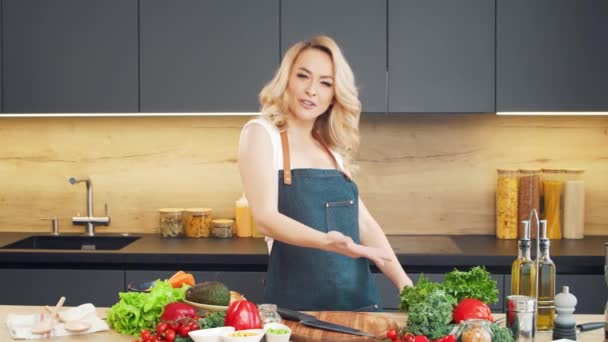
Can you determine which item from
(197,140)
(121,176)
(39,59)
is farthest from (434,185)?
(39,59)

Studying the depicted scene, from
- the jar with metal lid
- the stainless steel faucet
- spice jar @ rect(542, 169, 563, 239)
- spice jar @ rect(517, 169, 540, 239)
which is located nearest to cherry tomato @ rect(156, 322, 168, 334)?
the jar with metal lid

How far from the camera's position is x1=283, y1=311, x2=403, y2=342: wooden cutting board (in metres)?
2.09

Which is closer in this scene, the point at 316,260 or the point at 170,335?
the point at 170,335

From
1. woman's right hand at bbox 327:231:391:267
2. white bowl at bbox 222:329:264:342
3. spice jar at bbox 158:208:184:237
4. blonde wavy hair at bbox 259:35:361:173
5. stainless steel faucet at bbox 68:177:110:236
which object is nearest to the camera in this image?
white bowl at bbox 222:329:264:342

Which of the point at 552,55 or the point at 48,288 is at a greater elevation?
the point at 552,55

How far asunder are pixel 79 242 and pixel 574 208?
2.46 meters

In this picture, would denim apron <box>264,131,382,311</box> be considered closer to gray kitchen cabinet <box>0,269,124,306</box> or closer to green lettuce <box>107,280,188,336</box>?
green lettuce <box>107,280,188,336</box>

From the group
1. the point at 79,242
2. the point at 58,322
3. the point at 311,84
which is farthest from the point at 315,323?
the point at 79,242

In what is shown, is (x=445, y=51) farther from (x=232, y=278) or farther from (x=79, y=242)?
(x=79, y=242)

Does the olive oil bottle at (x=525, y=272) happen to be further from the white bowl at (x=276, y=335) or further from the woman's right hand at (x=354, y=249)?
the white bowl at (x=276, y=335)

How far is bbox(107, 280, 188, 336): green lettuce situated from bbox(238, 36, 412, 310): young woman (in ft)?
1.86

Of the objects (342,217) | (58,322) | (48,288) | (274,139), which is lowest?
(48,288)

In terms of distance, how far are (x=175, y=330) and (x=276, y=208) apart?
0.77 meters

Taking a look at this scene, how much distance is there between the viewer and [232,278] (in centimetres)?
362
